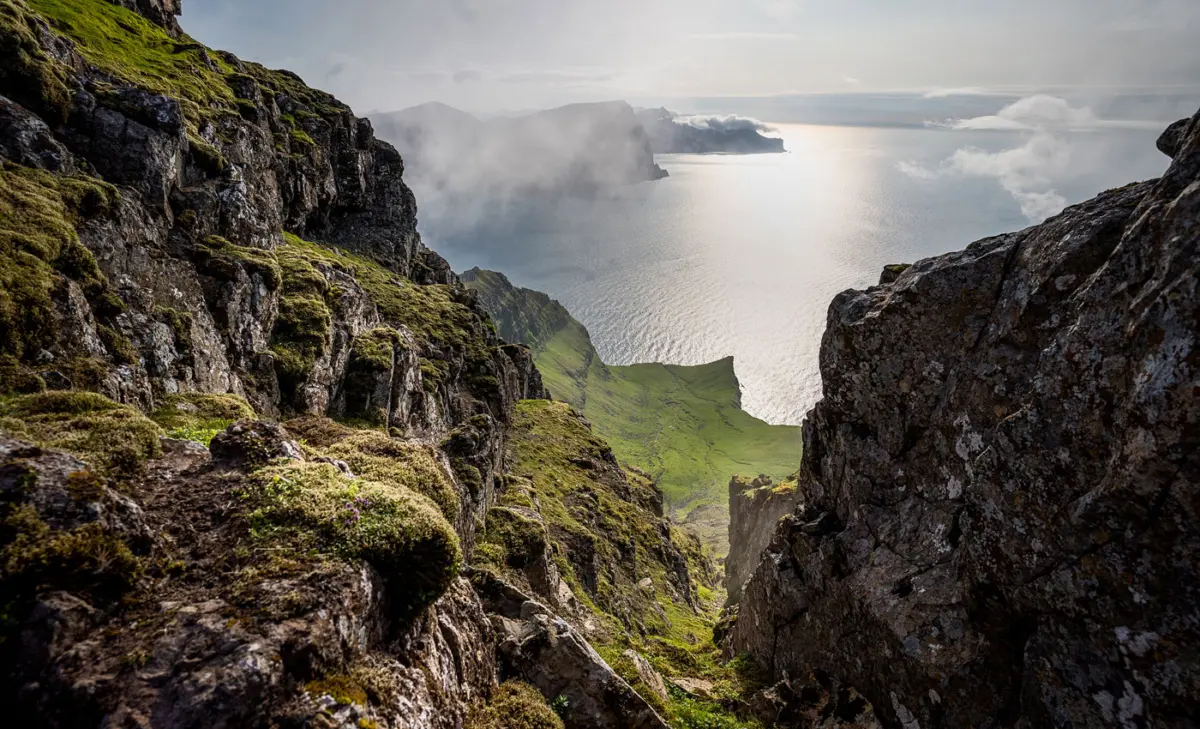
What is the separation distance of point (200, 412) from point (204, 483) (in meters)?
11.0

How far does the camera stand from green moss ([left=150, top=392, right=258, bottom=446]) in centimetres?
1864

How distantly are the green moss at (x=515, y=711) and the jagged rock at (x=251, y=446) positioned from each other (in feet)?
26.4

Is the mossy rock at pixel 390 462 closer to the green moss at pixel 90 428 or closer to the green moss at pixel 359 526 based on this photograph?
the green moss at pixel 359 526

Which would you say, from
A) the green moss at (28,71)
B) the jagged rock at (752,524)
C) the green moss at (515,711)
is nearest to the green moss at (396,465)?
the green moss at (515,711)

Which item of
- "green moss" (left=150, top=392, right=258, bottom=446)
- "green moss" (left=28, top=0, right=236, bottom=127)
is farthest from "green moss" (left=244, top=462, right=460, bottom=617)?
"green moss" (left=28, top=0, right=236, bottom=127)

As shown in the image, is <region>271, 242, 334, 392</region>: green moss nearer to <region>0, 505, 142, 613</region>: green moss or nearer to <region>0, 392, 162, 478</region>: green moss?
<region>0, 392, 162, 478</region>: green moss

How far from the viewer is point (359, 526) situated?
11727 mm

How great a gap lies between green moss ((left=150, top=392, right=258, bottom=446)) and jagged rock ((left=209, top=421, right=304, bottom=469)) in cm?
363

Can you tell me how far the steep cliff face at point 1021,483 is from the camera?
13539 mm

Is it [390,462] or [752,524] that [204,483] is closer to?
[390,462]

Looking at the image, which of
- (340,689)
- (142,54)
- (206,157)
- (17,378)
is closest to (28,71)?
(206,157)

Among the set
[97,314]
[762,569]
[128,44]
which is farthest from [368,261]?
[762,569]

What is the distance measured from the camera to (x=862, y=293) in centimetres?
2841

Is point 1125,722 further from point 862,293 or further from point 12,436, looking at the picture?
point 12,436
